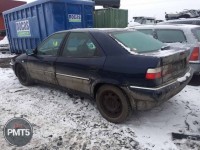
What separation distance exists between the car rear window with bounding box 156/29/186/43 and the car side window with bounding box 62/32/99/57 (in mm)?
2952

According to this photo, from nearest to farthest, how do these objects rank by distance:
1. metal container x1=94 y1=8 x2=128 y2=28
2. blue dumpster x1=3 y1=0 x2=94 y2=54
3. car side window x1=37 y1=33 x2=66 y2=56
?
car side window x1=37 y1=33 x2=66 y2=56 < blue dumpster x1=3 y1=0 x2=94 y2=54 < metal container x1=94 y1=8 x2=128 y2=28

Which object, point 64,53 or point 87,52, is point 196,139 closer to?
point 87,52

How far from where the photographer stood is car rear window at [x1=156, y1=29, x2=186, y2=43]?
606cm

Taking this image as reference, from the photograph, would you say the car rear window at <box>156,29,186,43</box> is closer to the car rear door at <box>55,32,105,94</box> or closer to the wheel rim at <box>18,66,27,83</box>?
the car rear door at <box>55,32,105,94</box>

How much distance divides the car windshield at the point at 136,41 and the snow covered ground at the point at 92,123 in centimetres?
123

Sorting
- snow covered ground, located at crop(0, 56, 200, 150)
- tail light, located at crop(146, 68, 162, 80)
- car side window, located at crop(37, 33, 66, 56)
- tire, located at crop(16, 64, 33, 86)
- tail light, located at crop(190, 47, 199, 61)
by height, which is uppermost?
car side window, located at crop(37, 33, 66, 56)

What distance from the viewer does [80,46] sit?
4.38 meters

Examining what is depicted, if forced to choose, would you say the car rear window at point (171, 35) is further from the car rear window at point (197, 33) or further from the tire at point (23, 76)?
the tire at point (23, 76)

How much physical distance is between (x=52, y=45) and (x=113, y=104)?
6.79 ft

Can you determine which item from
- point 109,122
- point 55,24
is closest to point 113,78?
point 109,122

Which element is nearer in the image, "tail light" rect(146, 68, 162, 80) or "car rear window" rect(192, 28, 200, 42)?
"tail light" rect(146, 68, 162, 80)

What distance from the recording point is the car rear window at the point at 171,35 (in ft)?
19.9

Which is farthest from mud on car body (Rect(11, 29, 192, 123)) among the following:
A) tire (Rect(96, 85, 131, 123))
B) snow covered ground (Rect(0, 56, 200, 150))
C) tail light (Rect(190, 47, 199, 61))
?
tail light (Rect(190, 47, 199, 61))

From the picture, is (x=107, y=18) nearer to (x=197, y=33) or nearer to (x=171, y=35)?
(x=171, y=35)
